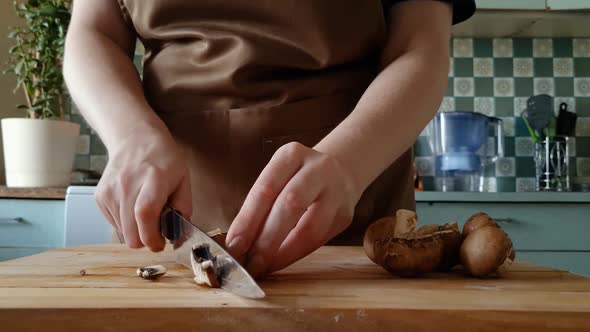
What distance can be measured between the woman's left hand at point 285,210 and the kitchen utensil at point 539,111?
6.12ft

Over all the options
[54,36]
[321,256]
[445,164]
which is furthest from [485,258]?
[54,36]

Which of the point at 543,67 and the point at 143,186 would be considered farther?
the point at 543,67

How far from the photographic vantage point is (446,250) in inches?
19.7

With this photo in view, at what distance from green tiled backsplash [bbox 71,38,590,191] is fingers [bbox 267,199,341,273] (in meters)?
1.79

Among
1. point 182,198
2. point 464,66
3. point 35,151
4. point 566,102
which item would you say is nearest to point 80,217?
point 35,151

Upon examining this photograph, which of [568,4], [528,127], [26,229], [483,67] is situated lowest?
[26,229]

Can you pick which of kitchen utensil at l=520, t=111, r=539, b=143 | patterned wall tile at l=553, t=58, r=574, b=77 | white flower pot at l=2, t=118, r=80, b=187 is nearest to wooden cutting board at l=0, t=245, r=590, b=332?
white flower pot at l=2, t=118, r=80, b=187

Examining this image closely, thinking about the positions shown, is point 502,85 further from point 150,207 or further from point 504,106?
point 150,207

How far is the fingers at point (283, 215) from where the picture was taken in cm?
44

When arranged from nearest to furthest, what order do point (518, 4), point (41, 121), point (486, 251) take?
1. point (486, 251)
2. point (41, 121)
3. point (518, 4)

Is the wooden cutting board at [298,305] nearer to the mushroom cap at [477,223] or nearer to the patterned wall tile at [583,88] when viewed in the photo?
the mushroom cap at [477,223]

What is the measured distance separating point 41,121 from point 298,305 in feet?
5.07

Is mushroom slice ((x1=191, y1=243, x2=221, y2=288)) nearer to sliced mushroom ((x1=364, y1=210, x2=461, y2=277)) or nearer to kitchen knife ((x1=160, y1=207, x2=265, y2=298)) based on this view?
kitchen knife ((x1=160, y1=207, x2=265, y2=298))

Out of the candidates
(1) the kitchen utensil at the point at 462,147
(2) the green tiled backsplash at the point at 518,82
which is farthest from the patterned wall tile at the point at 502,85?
(1) the kitchen utensil at the point at 462,147
